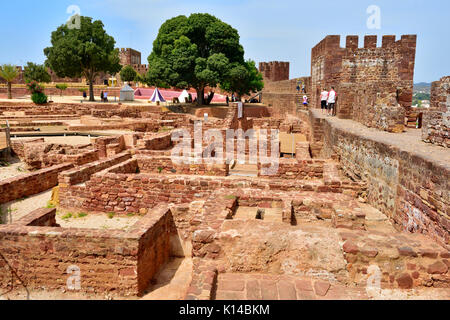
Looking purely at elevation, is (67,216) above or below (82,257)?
below

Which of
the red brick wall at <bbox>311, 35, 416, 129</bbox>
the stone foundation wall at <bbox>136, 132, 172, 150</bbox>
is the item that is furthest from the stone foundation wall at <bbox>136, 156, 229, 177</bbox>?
the red brick wall at <bbox>311, 35, 416, 129</bbox>

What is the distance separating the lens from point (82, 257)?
5.10 meters

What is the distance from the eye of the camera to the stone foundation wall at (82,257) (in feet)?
16.4

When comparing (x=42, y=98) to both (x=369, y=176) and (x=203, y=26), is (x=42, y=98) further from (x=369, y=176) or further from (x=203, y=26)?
(x=369, y=176)

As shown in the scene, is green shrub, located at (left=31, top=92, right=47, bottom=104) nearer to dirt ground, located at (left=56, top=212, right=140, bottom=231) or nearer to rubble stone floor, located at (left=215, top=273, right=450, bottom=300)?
dirt ground, located at (left=56, top=212, right=140, bottom=231)

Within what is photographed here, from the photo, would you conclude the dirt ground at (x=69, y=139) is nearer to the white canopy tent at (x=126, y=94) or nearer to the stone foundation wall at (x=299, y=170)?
the stone foundation wall at (x=299, y=170)

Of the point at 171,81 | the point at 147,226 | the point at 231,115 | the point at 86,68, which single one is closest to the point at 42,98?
the point at 86,68

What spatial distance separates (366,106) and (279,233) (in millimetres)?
8849

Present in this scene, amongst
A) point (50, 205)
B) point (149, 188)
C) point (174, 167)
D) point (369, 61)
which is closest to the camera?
point (149, 188)

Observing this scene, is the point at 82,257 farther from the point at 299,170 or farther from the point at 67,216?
Answer: the point at 299,170

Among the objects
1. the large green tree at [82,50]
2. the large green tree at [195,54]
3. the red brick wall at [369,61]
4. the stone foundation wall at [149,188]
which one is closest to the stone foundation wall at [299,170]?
the stone foundation wall at [149,188]

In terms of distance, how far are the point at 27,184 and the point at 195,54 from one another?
82.1 feet

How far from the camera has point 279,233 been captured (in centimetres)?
439

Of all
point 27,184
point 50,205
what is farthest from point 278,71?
point 50,205
